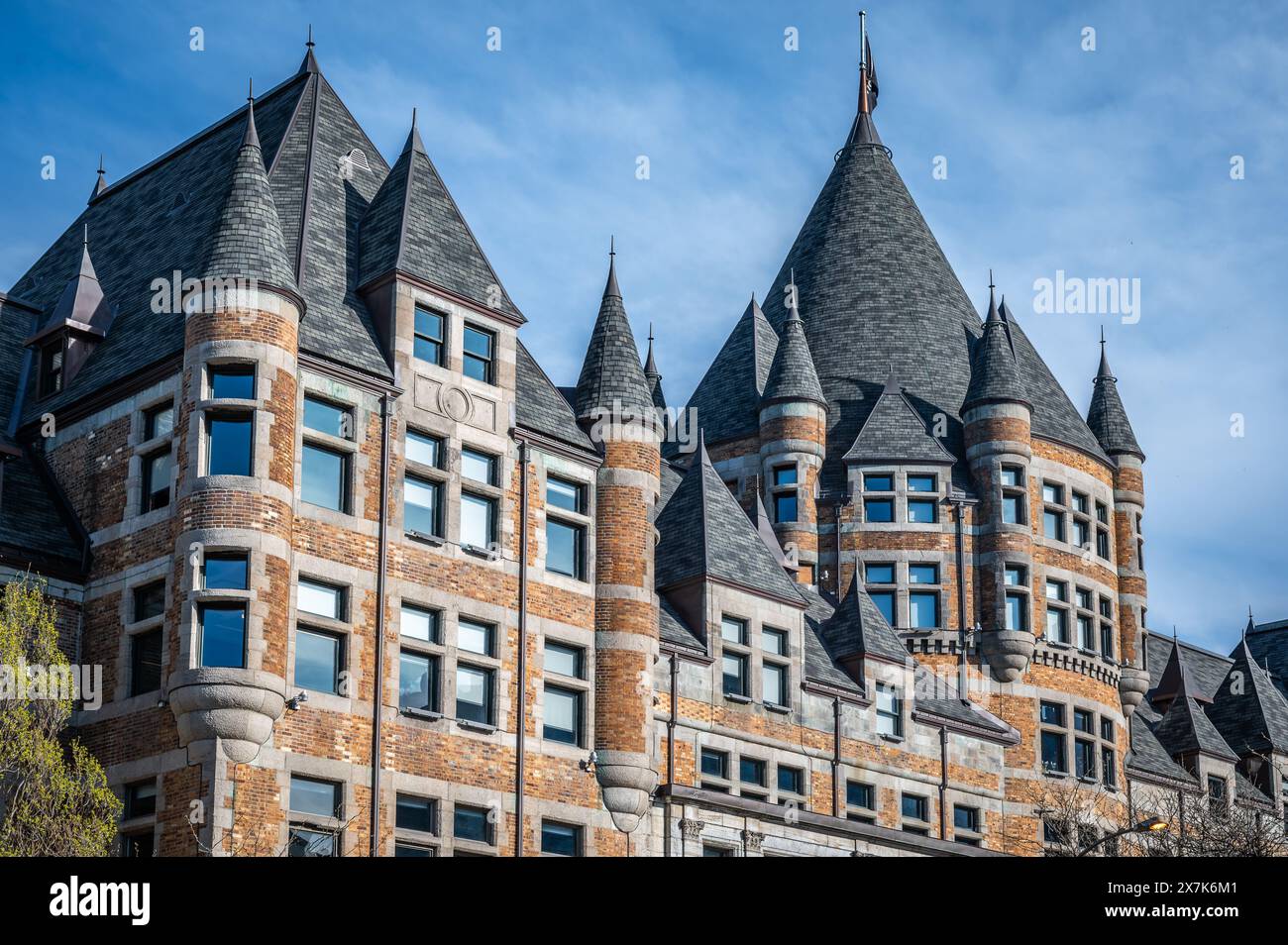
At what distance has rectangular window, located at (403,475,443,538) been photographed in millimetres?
37922

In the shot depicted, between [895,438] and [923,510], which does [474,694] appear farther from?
[895,438]

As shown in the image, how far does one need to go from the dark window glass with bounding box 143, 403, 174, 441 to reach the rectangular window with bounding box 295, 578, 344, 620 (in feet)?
12.4

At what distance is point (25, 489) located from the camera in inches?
1495

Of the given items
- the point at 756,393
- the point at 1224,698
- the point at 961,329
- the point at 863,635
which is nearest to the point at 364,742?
the point at 863,635

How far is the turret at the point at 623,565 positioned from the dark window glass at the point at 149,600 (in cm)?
951

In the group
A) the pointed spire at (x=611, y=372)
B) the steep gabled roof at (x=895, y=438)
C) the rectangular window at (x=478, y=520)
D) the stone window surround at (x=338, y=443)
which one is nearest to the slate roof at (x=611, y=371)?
the pointed spire at (x=611, y=372)

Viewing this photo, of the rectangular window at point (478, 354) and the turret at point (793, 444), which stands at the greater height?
the turret at point (793, 444)

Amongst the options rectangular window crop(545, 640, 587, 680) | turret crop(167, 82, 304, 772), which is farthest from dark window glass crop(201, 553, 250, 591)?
rectangular window crop(545, 640, 587, 680)

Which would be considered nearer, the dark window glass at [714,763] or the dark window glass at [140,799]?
the dark window glass at [140,799]

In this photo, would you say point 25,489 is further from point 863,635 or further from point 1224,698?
point 1224,698

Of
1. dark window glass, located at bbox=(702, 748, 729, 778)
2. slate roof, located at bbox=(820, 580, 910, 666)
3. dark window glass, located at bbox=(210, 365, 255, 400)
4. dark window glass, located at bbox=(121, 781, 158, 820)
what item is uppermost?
dark window glass, located at bbox=(210, 365, 255, 400)

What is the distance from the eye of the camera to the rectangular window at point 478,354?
40.2m

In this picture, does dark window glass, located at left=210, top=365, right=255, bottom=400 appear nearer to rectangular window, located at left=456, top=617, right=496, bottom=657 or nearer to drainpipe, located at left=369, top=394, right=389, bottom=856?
drainpipe, located at left=369, top=394, right=389, bottom=856

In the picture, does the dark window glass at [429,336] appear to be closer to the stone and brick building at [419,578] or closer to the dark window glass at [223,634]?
the stone and brick building at [419,578]
